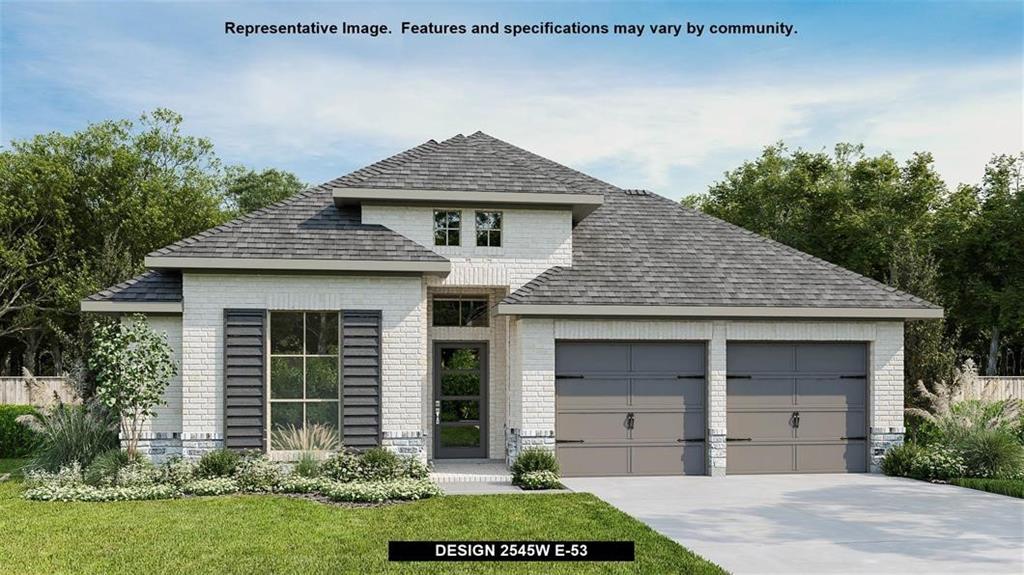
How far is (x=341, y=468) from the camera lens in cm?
1391

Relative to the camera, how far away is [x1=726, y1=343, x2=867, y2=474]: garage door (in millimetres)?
16031

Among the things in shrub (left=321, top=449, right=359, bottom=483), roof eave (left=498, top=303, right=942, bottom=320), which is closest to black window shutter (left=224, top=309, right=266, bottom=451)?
shrub (left=321, top=449, right=359, bottom=483)

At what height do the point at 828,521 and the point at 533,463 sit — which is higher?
the point at 533,463

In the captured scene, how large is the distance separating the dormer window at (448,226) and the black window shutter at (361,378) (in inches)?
77.5

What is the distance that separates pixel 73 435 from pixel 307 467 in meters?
4.02

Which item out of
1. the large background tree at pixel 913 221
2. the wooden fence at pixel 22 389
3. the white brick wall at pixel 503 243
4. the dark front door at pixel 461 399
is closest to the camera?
the white brick wall at pixel 503 243

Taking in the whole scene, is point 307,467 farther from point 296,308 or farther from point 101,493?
point 101,493

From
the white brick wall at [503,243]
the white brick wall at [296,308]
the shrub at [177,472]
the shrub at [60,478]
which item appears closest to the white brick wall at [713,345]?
the white brick wall at [503,243]

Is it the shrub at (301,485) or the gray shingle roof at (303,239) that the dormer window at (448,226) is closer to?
the gray shingle roof at (303,239)

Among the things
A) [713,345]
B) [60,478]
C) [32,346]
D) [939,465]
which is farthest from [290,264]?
[32,346]

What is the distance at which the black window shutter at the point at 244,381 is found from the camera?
14.7 meters

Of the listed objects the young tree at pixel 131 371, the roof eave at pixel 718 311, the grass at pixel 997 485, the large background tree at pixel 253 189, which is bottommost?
the grass at pixel 997 485

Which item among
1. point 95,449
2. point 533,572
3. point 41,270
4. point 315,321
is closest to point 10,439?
point 95,449

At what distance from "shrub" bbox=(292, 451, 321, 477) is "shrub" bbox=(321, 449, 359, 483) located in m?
0.11
